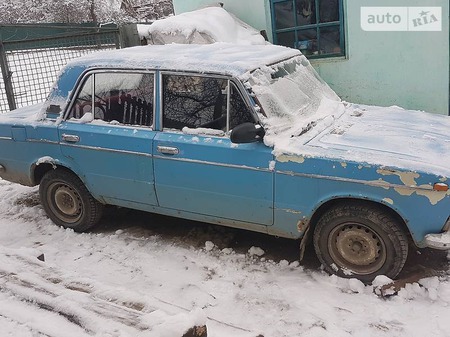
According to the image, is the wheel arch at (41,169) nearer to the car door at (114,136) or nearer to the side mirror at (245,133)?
the car door at (114,136)

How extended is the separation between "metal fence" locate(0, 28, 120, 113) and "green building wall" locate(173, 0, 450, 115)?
3959 millimetres

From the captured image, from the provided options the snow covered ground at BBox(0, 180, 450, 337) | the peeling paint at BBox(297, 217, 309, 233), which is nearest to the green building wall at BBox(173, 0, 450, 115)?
the snow covered ground at BBox(0, 180, 450, 337)

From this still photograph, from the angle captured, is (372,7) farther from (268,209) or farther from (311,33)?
(268,209)

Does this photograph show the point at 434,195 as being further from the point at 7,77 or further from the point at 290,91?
the point at 7,77

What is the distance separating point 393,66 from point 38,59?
A: 6165 millimetres

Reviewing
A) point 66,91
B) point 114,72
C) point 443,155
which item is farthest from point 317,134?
point 66,91

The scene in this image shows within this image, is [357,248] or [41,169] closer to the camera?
[357,248]

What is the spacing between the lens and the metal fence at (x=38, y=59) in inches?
328

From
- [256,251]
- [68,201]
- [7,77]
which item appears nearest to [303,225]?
[256,251]

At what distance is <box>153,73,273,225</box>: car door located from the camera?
4.01 metres

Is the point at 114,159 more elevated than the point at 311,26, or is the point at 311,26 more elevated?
the point at 311,26

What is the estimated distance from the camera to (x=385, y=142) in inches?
154

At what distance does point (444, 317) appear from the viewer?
11.4 feet

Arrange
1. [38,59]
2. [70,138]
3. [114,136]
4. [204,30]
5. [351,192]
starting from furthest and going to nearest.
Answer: [38,59], [204,30], [70,138], [114,136], [351,192]
